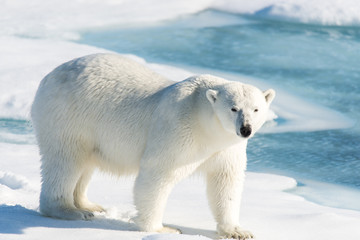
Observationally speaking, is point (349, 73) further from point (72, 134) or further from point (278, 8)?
point (72, 134)

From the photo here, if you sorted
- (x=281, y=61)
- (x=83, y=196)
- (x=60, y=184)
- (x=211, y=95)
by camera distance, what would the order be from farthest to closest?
(x=281, y=61)
(x=83, y=196)
(x=60, y=184)
(x=211, y=95)

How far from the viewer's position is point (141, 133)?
421 cm

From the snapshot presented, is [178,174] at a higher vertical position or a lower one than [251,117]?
lower

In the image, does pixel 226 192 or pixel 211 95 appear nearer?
pixel 211 95

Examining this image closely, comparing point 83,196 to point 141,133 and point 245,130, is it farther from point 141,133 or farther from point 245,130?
point 245,130

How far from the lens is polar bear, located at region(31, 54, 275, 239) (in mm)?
3936

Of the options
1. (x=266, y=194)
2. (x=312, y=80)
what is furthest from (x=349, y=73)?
(x=266, y=194)

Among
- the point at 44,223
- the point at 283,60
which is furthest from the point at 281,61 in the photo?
the point at 44,223

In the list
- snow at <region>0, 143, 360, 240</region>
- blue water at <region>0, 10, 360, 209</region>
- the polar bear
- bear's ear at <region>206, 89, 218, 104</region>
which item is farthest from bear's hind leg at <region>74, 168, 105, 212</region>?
blue water at <region>0, 10, 360, 209</region>

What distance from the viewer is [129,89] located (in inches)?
171

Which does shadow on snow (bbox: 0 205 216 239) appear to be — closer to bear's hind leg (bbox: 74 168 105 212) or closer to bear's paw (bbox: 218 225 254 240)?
bear's paw (bbox: 218 225 254 240)

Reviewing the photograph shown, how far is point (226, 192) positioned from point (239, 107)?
780 millimetres

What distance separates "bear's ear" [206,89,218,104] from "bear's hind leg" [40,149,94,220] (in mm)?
1132

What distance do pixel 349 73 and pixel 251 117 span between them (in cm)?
732
